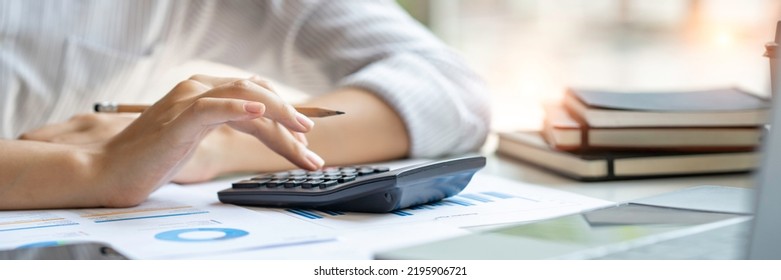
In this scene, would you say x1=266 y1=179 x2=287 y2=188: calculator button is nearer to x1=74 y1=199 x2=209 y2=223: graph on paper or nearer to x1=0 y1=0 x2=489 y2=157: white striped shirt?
x1=74 y1=199 x2=209 y2=223: graph on paper

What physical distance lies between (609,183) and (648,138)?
0.22 feet

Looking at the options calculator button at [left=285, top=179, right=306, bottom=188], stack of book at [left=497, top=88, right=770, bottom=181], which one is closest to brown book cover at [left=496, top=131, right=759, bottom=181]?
stack of book at [left=497, top=88, right=770, bottom=181]

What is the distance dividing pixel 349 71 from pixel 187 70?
6.6 inches

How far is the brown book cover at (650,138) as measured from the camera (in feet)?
2.19

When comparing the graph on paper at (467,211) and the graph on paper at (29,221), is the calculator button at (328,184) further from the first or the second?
the graph on paper at (29,221)

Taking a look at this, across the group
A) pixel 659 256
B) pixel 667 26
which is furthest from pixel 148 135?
pixel 667 26

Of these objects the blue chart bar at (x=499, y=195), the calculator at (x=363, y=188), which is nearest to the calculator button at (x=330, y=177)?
the calculator at (x=363, y=188)

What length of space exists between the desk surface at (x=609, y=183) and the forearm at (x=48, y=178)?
11.5 inches

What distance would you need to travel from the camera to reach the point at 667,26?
2408 millimetres

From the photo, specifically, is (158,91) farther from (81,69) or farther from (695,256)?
(695,256)

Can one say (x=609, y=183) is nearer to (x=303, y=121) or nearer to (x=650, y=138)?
(x=650, y=138)

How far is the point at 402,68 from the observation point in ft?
2.78

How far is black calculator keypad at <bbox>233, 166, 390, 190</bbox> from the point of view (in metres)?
0.52

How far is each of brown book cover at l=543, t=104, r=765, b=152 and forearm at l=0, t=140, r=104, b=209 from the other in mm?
339
